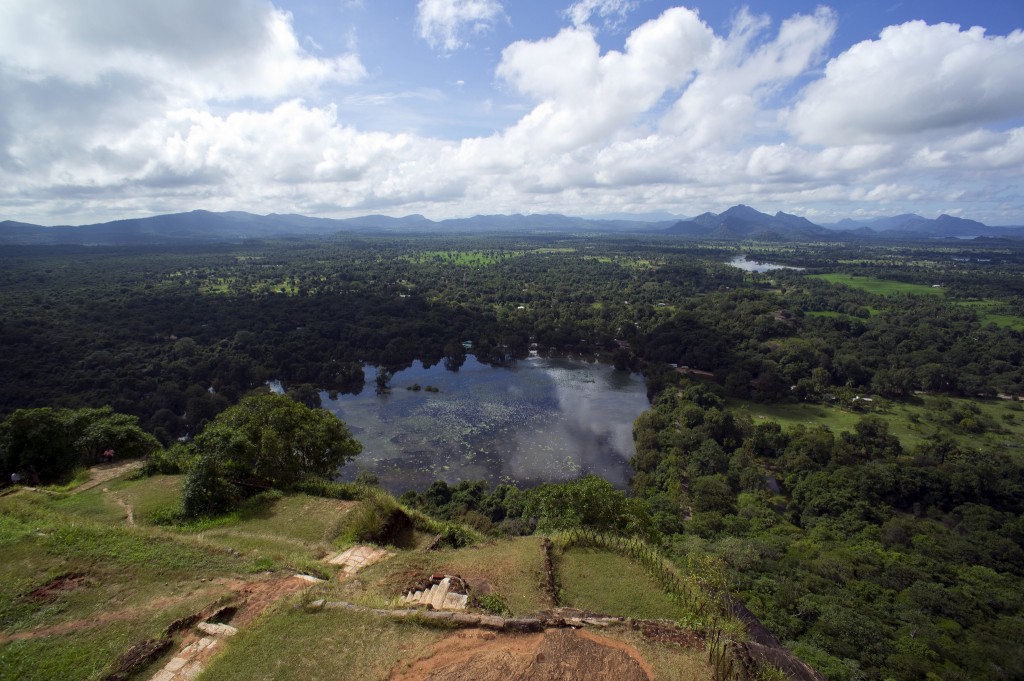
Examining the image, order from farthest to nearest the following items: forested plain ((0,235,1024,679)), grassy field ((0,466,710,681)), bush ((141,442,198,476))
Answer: forested plain ((0,235,1024,679)) < bush ((141,442,198,476)) < grassy field ((0,466,710,681))

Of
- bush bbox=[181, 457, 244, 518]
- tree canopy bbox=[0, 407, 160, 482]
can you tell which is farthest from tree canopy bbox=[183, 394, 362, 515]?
tree canopy bbox=[0, 407, 160, 482]

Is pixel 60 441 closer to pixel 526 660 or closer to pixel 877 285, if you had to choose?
pixel 526 660

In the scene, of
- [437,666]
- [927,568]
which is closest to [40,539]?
[437,666]

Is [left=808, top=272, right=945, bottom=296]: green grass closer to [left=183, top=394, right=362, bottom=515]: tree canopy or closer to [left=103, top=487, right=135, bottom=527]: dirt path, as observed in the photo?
[left=183, top=394, right=362, bottom=515]: tree canopy

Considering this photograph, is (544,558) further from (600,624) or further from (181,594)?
(181,594)

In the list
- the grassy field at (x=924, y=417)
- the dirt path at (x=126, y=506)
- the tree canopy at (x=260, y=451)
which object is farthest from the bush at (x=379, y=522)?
the grassy field at (x=924, y=417)

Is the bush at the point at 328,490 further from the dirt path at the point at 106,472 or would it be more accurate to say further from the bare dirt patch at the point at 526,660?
the bare dirt patch at the point at 526,660
